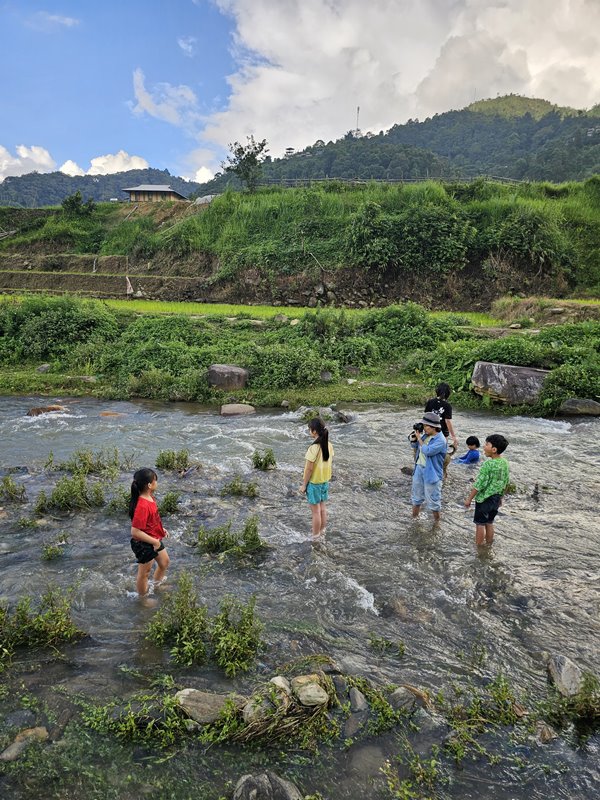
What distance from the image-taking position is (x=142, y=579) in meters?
5.75

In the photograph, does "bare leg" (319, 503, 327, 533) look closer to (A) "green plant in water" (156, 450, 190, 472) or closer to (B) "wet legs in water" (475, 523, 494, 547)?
(B) "wet legs in water" (475, 523, 494, 547)

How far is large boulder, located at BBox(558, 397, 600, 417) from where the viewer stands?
1376 centimetres

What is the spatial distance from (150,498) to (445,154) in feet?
A: 399

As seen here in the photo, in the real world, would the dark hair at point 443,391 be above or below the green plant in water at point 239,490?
above

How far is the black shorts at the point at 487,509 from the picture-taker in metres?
6.70

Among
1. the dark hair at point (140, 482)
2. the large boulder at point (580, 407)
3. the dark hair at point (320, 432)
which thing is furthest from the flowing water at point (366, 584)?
the large boulder at point (580, 407)

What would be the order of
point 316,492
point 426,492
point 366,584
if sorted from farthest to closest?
point 426,492 → point 316,492 → point 366,584

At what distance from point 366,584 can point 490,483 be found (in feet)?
7.05

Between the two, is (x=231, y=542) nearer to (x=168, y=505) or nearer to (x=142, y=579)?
(x=142, y=579)

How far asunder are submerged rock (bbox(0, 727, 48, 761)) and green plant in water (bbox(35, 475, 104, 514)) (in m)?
4.52

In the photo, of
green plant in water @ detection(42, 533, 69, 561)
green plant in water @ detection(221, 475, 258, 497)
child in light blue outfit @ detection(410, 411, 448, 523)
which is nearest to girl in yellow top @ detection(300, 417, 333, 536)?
child in light blue outfit @ detection(410, 411, 448, 523)

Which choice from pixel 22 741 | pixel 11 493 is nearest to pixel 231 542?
pixel 22 741

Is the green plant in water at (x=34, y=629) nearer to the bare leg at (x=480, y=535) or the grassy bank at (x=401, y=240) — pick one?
the bare leg at (x=480, y=535)

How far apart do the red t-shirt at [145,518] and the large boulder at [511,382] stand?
12.0 m
